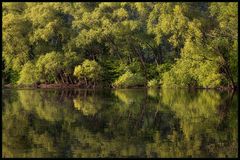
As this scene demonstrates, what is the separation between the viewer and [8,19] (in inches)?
2516

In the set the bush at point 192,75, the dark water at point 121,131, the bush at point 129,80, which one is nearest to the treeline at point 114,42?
the bush at point 129,80

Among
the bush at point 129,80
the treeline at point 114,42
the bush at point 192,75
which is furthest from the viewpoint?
the bush at point 129,80

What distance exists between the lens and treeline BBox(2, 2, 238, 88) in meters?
55.1

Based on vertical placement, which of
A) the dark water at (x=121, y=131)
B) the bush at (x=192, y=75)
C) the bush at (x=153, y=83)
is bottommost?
the dark water at (x=121, y=131)

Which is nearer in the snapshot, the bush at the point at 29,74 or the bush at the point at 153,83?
the bush at the point at 153,83

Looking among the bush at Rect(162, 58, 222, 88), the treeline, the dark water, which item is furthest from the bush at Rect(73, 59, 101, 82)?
the dark water

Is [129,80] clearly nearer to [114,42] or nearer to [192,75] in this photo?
[114,42]

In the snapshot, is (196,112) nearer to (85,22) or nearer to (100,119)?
(100,119)

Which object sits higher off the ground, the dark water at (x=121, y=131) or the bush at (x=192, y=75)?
the bush at (x=192, y=75)

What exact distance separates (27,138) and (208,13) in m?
45.4

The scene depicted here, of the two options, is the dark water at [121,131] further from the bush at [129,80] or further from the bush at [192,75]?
the bush at [129,80]

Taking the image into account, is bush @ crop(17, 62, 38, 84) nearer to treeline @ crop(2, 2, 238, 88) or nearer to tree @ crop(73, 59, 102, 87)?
treeline @ crop(2, 2, 238, 88)

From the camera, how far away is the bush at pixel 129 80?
5975 cm

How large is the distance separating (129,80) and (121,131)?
131 feet
